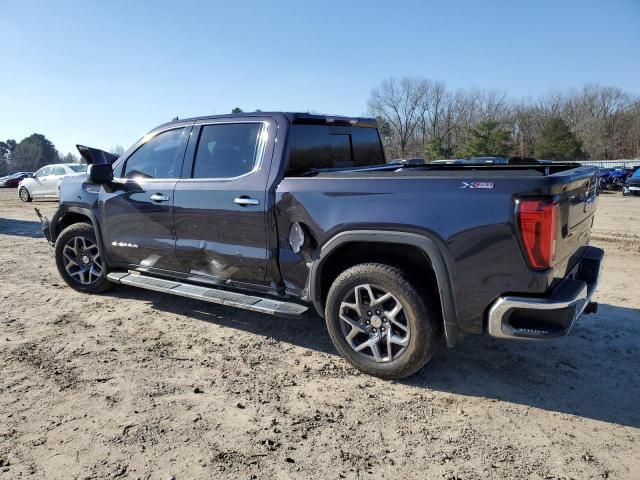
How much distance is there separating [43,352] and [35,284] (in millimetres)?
2589

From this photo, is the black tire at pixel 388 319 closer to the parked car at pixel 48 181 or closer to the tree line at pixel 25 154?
the parked car at pixel 48 181

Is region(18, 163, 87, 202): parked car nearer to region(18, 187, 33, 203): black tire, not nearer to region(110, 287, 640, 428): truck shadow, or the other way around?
region(18, 187, 33, 203): black tire

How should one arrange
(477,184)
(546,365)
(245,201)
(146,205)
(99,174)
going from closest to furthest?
(477,184) → (546,365) → (245,201) → (146,205) → (99,174)

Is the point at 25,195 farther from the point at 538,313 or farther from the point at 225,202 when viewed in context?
the point at 538,313

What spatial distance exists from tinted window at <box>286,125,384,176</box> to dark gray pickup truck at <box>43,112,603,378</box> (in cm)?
2

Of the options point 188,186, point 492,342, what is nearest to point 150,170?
point 188,186

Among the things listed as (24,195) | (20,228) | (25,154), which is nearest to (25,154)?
(25,154)

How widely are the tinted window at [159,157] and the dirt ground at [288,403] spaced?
4.79 ft

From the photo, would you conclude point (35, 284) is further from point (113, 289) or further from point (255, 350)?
point (255, 350)

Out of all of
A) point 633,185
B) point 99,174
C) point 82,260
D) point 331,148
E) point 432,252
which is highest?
point 331,148

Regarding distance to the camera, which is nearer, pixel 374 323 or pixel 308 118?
pixel 374 323

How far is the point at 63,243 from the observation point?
19.0 feet

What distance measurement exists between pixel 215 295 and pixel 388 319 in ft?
5.31

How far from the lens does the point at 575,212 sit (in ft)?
10.8
